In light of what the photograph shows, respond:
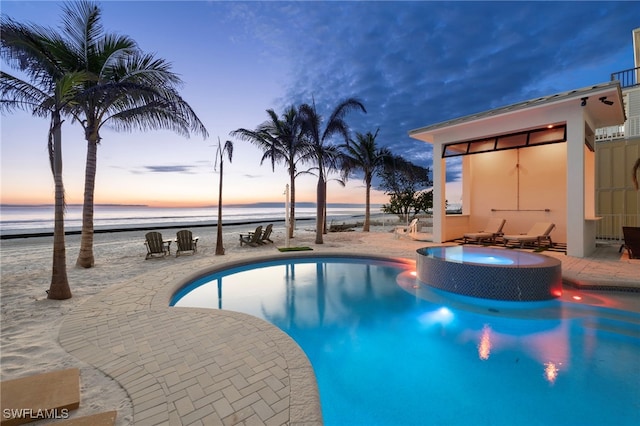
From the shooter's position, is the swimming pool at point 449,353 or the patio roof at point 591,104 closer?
the swimming pool at point 449,353

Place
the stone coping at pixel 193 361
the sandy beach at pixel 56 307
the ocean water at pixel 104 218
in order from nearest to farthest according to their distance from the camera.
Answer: the stone coping at pixel 193 361
the sandy beach at pixel 56 307
the ocean water at pixel 104 218

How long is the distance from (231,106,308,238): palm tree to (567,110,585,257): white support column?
10.1m

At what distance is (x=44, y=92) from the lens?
5.35m

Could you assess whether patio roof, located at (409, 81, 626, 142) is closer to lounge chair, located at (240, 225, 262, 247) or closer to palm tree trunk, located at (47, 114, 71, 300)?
lounge chair, located at (240, 225, 262, 247)

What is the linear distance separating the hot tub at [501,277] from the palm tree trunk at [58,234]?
7.88m

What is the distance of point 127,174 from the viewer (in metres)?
34.9

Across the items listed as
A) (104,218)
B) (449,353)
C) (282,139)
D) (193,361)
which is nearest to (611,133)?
(282,139)

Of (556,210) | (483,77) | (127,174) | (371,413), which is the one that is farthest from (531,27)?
(127,174)

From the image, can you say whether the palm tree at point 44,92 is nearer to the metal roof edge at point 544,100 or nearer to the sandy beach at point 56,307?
the sandy beach at point 56,307

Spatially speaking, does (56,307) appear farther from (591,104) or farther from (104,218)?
(104,218)

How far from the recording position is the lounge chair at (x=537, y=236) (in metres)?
9.88

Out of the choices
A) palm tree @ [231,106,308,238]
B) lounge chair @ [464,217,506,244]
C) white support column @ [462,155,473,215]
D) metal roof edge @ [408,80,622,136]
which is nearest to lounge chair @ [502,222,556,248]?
lounge chair @ [464,217,506,244]

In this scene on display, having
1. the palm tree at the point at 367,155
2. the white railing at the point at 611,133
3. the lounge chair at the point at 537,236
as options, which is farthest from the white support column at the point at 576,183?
the palm tree at the point at 367,155

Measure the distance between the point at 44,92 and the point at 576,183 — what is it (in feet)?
45.3
